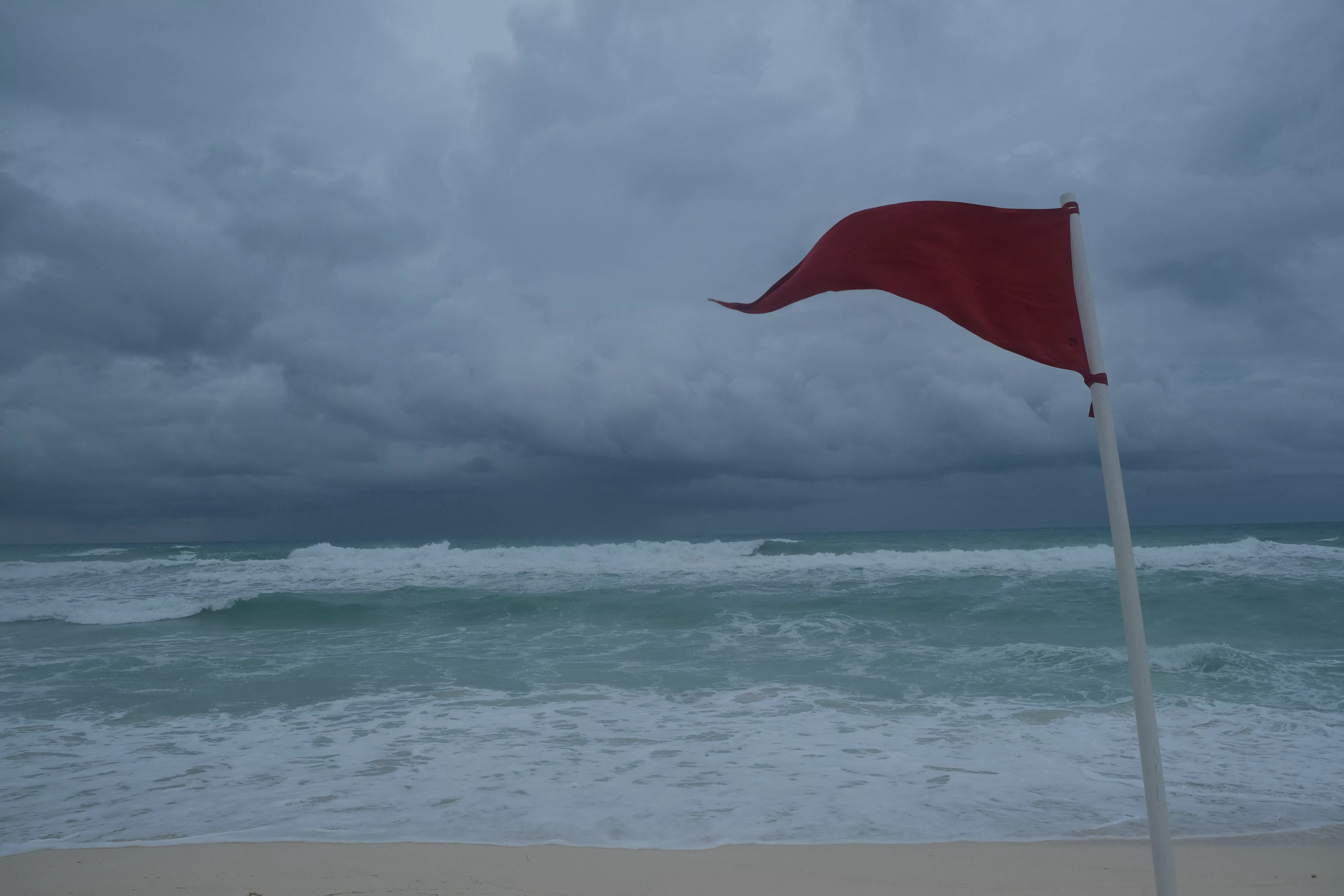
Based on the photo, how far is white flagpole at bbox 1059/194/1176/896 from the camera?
6.98 feet

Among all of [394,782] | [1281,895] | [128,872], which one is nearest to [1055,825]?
[1281,895]

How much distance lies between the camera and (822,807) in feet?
18.1

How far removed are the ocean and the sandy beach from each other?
196mm

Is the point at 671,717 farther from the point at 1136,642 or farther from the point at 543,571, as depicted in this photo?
the point at 543,571

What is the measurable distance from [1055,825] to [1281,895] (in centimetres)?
121

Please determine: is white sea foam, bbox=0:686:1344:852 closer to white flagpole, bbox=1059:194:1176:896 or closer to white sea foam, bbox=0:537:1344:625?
white flagpole, bbox=1059:194:1176:896

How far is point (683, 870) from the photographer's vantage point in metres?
4.58

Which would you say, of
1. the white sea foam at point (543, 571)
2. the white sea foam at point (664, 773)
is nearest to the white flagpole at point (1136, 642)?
the white sea foam at point (664, 773)

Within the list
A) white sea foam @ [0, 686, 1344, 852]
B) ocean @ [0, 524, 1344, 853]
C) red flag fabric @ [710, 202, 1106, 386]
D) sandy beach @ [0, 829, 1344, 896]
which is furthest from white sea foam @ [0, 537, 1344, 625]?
red flag fabric @ [710, 202, 1106, 386]

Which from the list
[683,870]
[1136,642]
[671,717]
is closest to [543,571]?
[671,717]

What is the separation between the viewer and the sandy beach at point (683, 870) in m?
4.32

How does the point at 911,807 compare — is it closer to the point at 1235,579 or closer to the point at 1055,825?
the point at 1055,825

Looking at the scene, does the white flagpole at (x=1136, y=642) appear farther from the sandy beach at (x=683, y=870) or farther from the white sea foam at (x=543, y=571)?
the white sea foam at (x=543, y=571)

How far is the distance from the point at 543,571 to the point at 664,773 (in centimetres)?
2574
